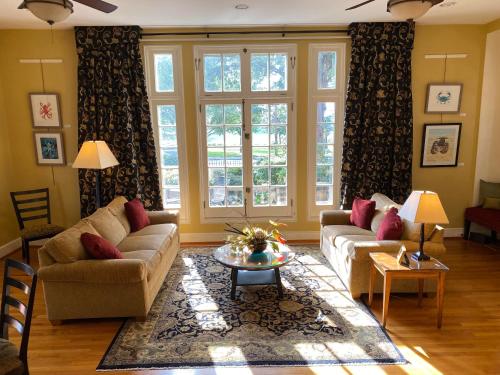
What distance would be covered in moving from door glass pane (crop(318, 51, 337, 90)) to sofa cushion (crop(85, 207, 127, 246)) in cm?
352

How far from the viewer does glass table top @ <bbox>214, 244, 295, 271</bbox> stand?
3561 millimetres

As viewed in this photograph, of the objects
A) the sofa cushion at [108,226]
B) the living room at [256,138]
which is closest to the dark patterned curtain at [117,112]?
the living room at [256,138]

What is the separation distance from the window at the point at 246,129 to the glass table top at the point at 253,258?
63.9 inches

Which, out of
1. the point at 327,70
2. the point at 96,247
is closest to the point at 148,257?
the point at 96,247

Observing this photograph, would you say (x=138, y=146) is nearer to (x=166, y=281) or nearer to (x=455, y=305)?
(x=166, y=281)

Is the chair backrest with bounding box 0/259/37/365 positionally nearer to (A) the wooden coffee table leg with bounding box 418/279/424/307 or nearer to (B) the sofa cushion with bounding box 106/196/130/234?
(B) the sofa cushion with bounding box 106/196/130/234

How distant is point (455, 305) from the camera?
360 centimetres

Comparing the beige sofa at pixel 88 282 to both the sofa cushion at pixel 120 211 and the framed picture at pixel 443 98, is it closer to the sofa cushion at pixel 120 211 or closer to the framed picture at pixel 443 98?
the sofa cushion at pixel 120 211

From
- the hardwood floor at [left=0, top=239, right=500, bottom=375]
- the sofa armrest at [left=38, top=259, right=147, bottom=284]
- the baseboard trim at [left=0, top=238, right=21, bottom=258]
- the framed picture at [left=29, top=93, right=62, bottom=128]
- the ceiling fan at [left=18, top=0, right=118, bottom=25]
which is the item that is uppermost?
the ceiling fan at [left=18, top=0, right=118, bottom=25]

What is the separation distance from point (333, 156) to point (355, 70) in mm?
1310

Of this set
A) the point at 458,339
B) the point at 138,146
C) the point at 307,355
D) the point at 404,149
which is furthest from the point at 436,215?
the point at 138,146

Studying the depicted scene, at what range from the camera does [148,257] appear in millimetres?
3650

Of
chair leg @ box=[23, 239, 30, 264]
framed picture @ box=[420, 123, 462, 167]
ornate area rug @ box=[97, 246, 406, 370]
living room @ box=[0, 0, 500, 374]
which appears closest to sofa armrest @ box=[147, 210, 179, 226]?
living room @ box=[0, 0, 500, 374]

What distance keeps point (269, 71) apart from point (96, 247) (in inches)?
138
